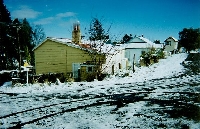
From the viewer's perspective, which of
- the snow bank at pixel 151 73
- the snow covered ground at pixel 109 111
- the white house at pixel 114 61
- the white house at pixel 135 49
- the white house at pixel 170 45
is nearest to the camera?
the snow covered ground at pixel 109 111

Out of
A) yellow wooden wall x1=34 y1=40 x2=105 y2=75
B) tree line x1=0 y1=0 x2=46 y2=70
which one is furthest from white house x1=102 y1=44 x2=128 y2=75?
tree line x1=0 y1=0 x2=46 y2=70

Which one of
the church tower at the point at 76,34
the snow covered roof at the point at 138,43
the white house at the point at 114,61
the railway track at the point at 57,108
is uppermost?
the snow covered roof at the point at 138,43

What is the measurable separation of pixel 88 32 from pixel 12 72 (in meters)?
7.27

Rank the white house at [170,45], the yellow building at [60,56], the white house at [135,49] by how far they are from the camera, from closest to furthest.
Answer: the yellow building at [60,56] → the white house at [135,49] → the white house at [170,45]

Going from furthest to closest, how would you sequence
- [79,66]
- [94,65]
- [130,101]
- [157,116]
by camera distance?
[79,66] → [94,65] → [130,101] → [157,116]

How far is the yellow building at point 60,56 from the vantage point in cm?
1809

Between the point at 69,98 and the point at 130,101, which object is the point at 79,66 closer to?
the point at 69,98

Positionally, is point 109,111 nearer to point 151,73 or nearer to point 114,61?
point 151,73

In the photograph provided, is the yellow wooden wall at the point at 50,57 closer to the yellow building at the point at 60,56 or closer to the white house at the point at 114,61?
the yellow building at the point at 60,56

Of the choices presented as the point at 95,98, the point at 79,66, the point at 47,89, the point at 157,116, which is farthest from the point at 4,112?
the point at 79,66

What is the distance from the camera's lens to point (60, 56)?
1911 cm

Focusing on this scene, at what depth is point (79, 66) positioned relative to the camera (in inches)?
720

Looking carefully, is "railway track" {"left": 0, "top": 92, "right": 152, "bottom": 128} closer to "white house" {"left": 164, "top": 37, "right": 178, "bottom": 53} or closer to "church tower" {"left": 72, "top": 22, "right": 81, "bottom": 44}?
"church tower" {"left": 72, "top": 22, "right": 81, "bottom": 44}

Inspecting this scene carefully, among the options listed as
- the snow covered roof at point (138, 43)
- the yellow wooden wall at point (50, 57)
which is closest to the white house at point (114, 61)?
the yellow wooden wall at point (50, 57)
